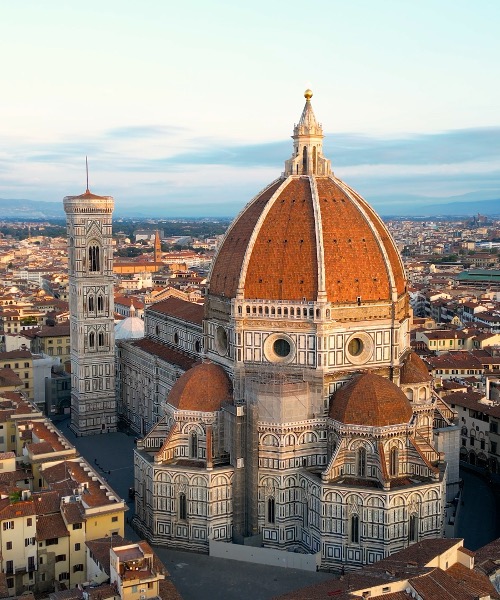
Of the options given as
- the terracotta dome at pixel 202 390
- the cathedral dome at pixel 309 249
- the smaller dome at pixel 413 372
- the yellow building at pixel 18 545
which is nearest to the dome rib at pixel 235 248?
the cathedral dome at pixel 309 249

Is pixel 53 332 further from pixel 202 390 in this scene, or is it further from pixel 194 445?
pixel 194 445

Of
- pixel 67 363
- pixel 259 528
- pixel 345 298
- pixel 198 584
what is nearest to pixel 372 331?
pixel 345 298

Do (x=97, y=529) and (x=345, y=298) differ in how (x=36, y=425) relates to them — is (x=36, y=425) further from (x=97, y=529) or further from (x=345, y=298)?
(x=345, y=298)

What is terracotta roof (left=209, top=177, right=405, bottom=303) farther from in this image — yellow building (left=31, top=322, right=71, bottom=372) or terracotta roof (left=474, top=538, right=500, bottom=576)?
yellow building (left=31, top=322, right=71, bottom=372)

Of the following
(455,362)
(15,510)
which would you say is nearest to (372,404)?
(15,510)

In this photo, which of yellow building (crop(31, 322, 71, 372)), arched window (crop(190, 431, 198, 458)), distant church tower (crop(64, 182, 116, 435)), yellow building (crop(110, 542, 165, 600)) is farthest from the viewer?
yellow building (crop(31, 322, 71, 372))

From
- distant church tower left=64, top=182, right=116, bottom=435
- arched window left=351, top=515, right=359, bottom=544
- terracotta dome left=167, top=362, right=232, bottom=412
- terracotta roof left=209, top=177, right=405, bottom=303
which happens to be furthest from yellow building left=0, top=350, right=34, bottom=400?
arched window left=351, top=515, right=359, bottom=544
